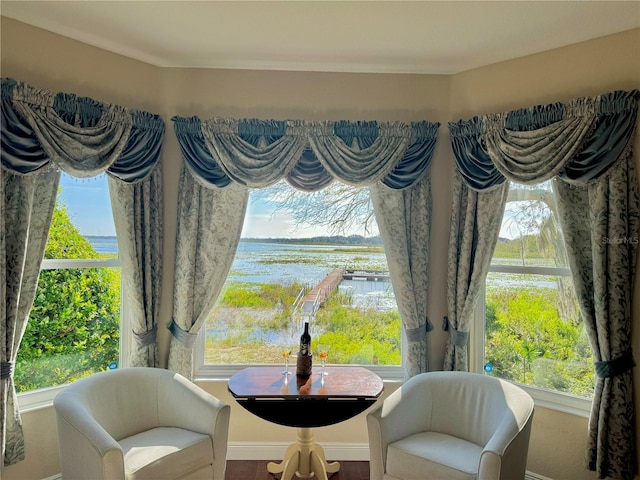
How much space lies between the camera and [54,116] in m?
2.21

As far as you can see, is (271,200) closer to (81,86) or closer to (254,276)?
(254,276)

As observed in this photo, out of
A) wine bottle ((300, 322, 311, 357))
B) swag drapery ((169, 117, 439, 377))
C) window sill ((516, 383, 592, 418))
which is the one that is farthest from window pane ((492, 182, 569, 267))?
wine bottle ((300, 322, 311, 357))

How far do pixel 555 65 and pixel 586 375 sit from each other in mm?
1864

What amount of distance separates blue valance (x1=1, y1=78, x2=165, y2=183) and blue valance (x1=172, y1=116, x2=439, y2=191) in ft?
0.80

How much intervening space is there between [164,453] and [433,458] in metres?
1.29

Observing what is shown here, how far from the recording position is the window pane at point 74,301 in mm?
2424

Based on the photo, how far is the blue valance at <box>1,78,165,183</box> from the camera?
2.08 meters

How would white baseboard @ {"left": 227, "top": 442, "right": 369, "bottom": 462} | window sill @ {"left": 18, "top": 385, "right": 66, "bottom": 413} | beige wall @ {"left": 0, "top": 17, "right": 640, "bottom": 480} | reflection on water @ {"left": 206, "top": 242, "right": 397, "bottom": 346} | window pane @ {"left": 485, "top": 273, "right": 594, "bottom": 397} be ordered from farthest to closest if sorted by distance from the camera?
reflection on water @ {"left": 206, "top": 242, "right": 397, "bottom": 346}, white baseboard @ {"left": 227, "top": 442, "right": 369, "bottom": 462}, beige wall @ {"left": 0, "top": 17, "right": 640, "bottom": 480}, window pane @ {"left": 485, "top": 273, "right": 594, "bottom": 397}, window sill @ {"left": 18, "top": 385, "right": 66, "bottom": 413}

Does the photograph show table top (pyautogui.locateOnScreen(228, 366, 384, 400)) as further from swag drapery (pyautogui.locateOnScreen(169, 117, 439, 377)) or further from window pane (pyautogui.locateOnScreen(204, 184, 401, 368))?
swag drapery (pyautogui.locateOnScreen(169, 117, 439, 377))

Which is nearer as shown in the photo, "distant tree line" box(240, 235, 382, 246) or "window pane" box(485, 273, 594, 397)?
"window pane" box(485, 273, 594, 397)

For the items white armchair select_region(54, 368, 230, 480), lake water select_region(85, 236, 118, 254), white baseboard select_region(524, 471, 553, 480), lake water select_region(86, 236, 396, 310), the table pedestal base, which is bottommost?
white baseboard select_region(524, 471, 553, 480)

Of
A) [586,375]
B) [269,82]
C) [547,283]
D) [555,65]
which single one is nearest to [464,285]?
[547,283]

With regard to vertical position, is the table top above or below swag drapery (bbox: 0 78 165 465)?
below

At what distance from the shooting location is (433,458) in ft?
6.36
